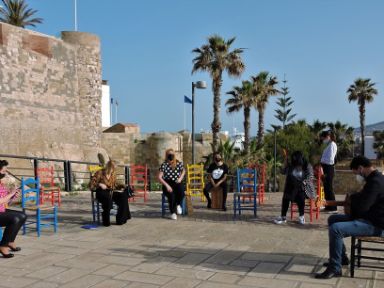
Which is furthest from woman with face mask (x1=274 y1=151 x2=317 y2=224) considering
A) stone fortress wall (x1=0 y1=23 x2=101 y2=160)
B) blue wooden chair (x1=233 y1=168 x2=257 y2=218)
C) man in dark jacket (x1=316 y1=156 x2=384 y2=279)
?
stone fortress wall (x1=0 y1=23 x2=101 y2=160)

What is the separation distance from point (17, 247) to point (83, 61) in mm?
18235

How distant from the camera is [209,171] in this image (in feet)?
30.8

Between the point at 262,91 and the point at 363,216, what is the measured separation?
86.3 ft

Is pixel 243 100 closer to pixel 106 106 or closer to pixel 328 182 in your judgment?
pixel 328 182

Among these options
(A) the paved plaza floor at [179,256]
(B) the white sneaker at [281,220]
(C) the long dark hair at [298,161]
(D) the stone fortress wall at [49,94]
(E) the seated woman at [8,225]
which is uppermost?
(D) the stone fortress wall at [49,94]

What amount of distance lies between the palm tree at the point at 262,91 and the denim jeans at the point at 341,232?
82.9ft

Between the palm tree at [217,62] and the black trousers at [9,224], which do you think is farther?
the palm tree at [217,62]

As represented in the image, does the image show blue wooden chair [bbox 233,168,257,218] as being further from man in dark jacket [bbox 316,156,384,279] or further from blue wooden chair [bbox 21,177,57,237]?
man in dark jacket [bbox 316,156,384,279]

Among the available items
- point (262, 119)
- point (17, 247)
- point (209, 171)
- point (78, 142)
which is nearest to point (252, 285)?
point (17, 247)

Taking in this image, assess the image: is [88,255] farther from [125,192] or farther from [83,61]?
[83,61]

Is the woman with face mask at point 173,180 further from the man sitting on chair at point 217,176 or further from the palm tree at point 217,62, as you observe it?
the palm tree at point 217,62

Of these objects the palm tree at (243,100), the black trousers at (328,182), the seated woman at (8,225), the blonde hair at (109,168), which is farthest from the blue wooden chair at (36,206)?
the palm tree at (243,100)

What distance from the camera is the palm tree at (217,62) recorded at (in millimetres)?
25203

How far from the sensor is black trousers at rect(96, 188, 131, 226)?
24.3 feet
